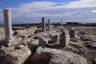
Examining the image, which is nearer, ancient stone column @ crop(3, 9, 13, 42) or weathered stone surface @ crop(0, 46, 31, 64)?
weathered stone surface @ crop(0, 46, 31, 64)

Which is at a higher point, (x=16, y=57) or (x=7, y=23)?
(x=7, y=23)

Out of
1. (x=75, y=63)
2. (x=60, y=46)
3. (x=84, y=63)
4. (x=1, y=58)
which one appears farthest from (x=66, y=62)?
(x=1, y=58)

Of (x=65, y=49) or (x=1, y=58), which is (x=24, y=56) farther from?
(x=65, y=49)

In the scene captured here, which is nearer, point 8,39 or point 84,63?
point 84,63

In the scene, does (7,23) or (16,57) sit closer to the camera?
(16,57)

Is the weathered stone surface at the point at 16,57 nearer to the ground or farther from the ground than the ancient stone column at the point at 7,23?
nearer to the ground

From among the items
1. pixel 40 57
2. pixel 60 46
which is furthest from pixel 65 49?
pixel 40 57

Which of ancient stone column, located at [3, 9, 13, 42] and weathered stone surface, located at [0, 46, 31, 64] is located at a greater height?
ancient stone column, located at [3, 9, 13, 42]

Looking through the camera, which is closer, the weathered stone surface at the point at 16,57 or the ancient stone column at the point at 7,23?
the weathered stone surface at the point at 16,57

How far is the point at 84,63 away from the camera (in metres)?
7.87

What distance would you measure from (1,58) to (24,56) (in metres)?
1.41

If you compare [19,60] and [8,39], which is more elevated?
[8,39]

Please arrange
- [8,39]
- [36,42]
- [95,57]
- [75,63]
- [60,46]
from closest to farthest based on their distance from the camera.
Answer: [75,63] → [95,57] → [60,46] → [36,42] → [8,39]

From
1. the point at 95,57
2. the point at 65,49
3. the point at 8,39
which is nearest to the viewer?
the point at 95,57
